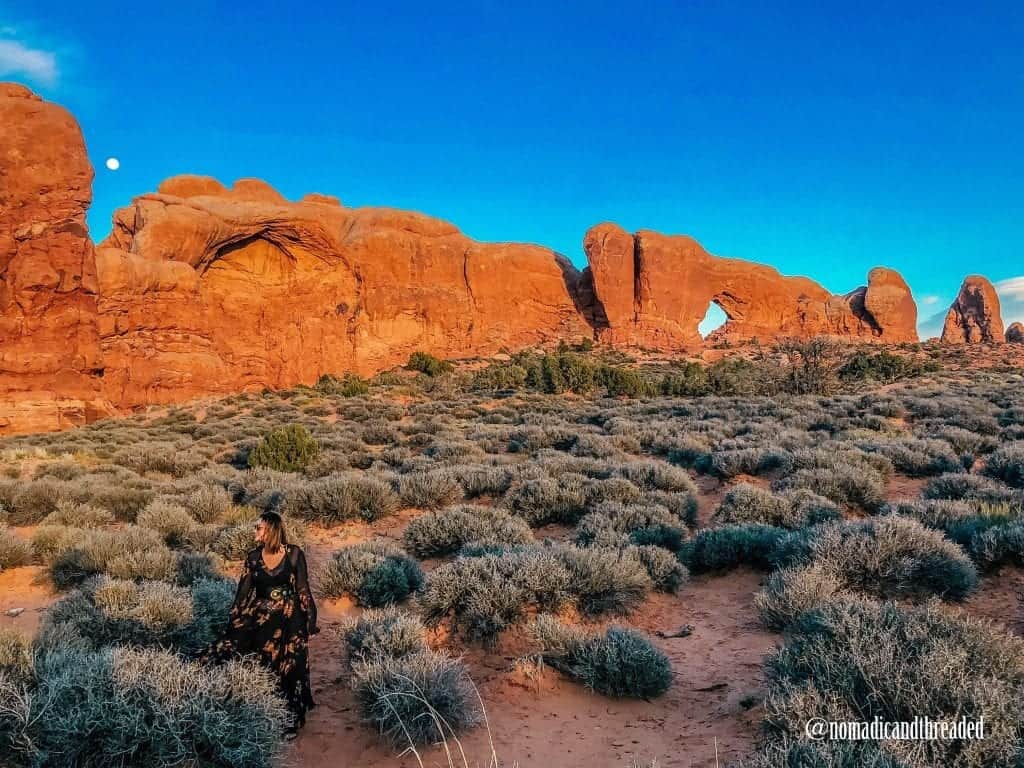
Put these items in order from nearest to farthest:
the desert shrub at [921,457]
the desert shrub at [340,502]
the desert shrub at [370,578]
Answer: the desert shrub at [370,578], the desert shrub at [340,502], the desert shrub at [921,457]

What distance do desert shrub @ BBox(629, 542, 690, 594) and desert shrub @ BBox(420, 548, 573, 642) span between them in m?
1.03

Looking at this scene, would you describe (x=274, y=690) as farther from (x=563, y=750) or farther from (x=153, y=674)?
(x=563, y=750)

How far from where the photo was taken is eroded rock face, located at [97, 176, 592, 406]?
32.3 meters

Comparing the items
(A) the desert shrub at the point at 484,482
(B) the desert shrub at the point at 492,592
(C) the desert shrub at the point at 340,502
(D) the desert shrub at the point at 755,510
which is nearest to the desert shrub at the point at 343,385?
(A) the desert shrub at the point at 484,482

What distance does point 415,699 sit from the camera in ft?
11.1

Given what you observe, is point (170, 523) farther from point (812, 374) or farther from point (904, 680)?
point (812, 374)

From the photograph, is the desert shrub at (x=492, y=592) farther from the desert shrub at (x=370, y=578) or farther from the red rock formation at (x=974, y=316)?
the red rock formation at (x=974, y=316)

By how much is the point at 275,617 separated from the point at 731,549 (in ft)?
14.4

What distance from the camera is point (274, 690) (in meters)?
3.43

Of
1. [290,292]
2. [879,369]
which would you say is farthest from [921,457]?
[290,292]

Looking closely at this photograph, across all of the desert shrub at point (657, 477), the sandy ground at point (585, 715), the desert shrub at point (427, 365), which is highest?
the desert shrub at point (427, 365)

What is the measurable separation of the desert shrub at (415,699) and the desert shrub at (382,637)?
167 mm

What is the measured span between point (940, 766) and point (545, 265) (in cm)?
4950

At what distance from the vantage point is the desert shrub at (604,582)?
4938mm
